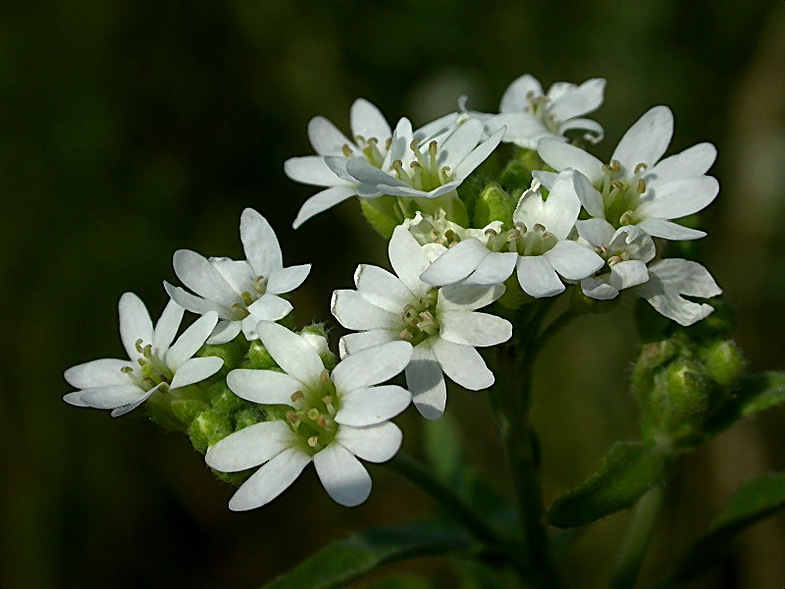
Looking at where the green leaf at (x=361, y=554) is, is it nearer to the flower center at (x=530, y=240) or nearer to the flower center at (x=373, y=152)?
the flower center at (x=530, y=240)

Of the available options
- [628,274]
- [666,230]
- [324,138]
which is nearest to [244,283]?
[324,138]

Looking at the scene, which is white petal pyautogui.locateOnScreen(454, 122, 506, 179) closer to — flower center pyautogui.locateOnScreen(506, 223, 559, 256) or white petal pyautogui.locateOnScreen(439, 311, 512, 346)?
flower center pyautogui.locateOnScreen(506, 223, 559, 256)

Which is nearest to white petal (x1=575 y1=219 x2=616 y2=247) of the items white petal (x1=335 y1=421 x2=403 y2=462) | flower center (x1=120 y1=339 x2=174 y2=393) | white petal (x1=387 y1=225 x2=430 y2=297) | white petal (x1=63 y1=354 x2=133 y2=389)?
white petal (x1=387 y1=225 x2=430 y2=297)

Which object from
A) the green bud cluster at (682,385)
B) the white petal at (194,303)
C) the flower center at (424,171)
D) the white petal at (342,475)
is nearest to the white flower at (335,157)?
the flower center at (424,171)

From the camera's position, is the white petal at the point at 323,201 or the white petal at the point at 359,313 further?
the white petal at the point at 323,201

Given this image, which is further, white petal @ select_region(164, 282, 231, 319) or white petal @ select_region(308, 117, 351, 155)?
white petal @ select_region(308, 117, 351, 155)

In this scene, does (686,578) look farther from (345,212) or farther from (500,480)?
(345,212)

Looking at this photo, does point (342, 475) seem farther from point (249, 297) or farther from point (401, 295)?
point (249, 297)
